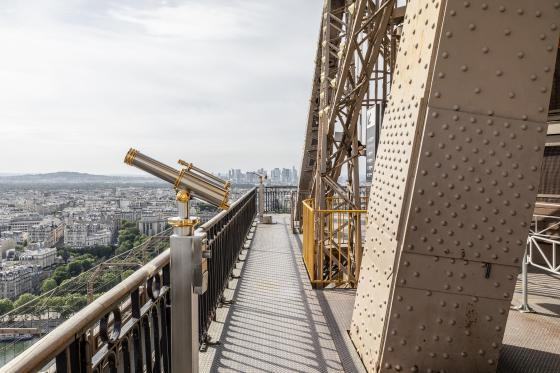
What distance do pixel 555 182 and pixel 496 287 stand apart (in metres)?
6.71

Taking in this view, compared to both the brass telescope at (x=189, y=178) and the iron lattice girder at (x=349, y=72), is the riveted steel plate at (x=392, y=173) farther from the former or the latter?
the iron lattice girder at (x=349, y=72)

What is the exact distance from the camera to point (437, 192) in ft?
10.5

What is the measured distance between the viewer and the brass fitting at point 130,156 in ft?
7.22

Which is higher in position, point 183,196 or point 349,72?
point 349,72

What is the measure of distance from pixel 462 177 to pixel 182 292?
7.71ft

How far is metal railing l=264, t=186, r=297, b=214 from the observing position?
832 inches

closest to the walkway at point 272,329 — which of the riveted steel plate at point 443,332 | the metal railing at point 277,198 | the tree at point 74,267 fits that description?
the riveted steel plate at point 443,332

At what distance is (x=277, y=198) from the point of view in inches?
840

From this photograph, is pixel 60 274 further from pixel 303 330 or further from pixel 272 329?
pixel 303 330

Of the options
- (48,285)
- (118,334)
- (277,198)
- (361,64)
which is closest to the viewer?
(118,334)

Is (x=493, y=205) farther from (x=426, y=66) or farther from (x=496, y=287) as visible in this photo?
(x=426, y=66)

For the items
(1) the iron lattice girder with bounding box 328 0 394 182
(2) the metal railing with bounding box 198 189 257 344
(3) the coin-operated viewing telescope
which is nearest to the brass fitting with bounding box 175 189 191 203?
(3) the coin-operated viewing telescope

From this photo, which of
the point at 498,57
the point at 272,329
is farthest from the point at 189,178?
the point at 272,329

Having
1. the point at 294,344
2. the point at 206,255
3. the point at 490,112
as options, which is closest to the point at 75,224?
the point at 294,344
